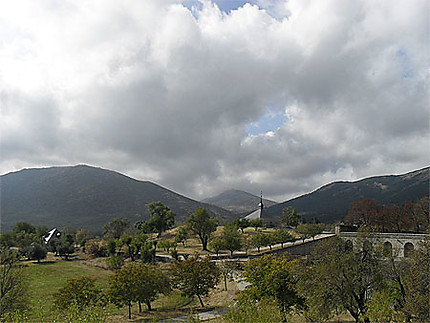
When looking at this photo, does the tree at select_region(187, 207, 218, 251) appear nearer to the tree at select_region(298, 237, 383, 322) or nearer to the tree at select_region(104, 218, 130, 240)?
the tree at select_region(104, 218, 130, 240)

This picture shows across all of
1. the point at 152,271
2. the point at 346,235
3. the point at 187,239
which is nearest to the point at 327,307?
the point at 152,271

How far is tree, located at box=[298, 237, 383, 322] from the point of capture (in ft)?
86.4

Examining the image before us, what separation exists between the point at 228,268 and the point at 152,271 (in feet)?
39.1

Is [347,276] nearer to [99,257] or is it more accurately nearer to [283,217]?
[99,257]

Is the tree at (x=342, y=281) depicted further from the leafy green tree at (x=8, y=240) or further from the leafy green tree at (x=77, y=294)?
the leafy green tree at (x=8, y=240)

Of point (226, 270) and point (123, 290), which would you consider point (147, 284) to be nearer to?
point (123, 290)

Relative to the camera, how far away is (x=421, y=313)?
67.7 ft

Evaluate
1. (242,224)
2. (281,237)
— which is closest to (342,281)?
(281,237)

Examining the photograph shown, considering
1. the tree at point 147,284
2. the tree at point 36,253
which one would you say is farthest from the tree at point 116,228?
the tree at point 147,284

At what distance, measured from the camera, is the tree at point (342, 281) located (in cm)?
2634

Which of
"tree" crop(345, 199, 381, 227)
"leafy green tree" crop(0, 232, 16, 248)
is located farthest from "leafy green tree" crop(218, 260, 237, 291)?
"leafy green tree" crop(0, 232, 16, 248)

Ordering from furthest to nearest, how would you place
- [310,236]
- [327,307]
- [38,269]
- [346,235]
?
[310,236], [346,235], [38,269], [327,307]

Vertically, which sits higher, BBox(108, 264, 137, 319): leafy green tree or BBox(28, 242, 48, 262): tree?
BBox(28, 242, 48, 262): tree

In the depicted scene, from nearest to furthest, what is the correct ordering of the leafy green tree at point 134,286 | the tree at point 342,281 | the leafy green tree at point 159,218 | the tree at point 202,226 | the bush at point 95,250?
the tree at point 342,281 → the leafy green tree at point 134,286 → the tree at point 202,226 → the bush at point 95,250 → the leafy green tree at point 159,218
